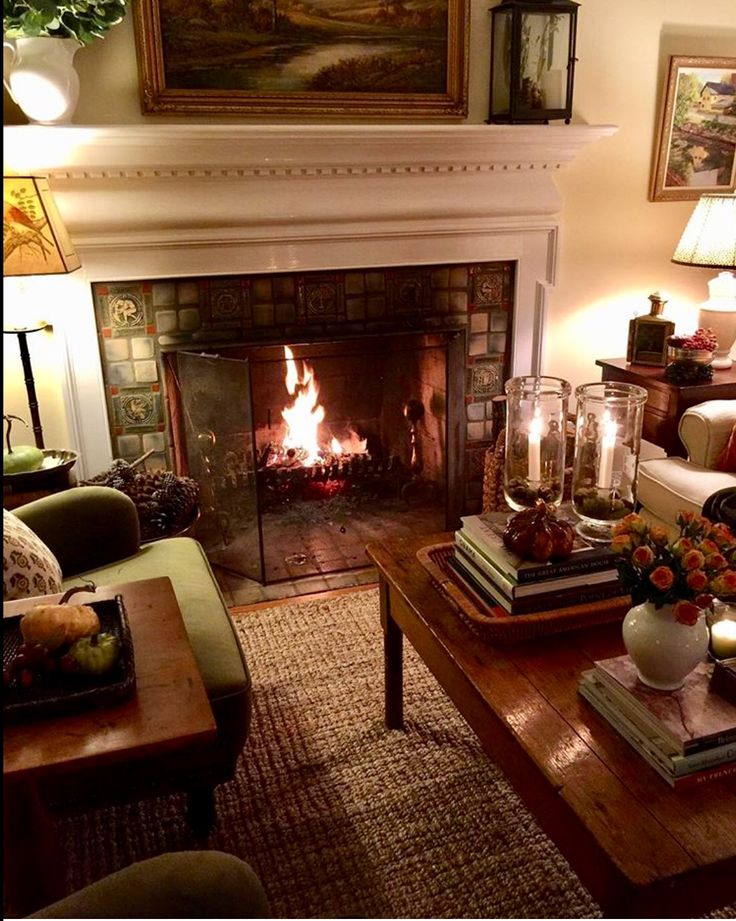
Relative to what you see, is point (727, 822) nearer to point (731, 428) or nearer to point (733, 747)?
point (733, 747)

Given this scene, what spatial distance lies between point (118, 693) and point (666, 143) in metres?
2.76

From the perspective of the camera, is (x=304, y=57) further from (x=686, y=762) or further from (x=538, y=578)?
(x=686, y=762)

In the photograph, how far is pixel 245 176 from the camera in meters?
2.44

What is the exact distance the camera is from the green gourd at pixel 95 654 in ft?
3.92

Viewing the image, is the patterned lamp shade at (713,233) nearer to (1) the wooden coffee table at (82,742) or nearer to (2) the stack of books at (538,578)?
(2) the stack of books at (538,578)

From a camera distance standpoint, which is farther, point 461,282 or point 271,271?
point 461,282

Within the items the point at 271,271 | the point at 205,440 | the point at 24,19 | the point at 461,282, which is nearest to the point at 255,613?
the point at 205,440

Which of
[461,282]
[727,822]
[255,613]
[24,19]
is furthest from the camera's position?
[461,282]

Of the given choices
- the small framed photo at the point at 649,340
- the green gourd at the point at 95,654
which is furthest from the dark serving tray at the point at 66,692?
the small framed photo at the point at 649,340

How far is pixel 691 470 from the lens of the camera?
8.07 ft

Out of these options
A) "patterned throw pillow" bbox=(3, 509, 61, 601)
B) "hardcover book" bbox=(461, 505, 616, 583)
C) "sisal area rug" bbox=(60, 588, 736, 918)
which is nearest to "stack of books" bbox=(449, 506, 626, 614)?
"hardcover book" bbox=(461, 505, 616, 583)

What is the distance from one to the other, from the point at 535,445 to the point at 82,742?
1.15 metres

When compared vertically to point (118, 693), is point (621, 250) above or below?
above

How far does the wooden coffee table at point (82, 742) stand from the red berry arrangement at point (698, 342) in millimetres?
2073
